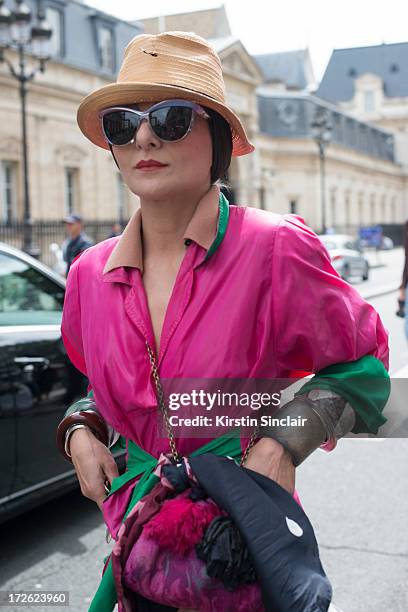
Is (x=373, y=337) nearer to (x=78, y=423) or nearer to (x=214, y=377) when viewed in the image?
(x=214, y=377)

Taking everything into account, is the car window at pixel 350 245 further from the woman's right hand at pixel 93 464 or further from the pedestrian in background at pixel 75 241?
the woman's right hand at pixel 93 464

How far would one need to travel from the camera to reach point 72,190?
36156 millimetres

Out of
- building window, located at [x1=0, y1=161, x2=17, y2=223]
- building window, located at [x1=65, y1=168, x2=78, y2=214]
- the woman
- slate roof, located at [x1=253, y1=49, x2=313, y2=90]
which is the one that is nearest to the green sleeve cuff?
the woman

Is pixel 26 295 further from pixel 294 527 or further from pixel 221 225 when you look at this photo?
pixel 294 527

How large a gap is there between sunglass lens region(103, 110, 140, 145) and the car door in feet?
8.03

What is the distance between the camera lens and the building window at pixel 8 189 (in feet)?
105

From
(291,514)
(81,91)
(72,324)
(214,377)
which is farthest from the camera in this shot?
(81,91)

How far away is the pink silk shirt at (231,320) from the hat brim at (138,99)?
236mm

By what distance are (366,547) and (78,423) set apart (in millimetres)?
2852

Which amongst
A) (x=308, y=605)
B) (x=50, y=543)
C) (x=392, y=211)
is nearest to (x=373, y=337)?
(x=308, y=605)

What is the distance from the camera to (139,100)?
1.99 meters

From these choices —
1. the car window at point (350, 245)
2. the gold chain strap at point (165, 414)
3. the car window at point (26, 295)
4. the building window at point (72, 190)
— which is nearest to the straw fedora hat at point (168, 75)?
the gold chain strap at point (165, 414)

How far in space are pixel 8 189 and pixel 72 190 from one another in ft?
13.2

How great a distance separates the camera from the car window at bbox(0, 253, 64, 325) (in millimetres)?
4727
